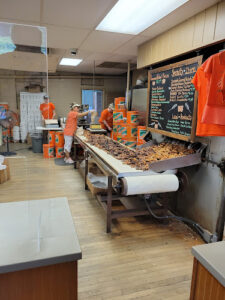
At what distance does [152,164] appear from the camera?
2.56 m

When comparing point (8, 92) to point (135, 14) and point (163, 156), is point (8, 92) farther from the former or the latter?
point (135, 14)

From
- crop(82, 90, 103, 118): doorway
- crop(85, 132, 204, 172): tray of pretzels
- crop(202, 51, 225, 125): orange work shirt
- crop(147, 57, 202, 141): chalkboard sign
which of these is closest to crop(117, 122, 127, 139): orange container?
crop(147, 57, 202, 141): chalkboard sign

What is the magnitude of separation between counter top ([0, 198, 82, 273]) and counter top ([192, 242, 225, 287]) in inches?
26.8

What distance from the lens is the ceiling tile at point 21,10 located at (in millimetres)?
2475

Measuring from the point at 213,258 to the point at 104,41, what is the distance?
3811 millimetres

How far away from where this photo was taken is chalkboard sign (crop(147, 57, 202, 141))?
8.97 feet

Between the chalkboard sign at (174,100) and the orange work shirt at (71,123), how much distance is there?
2.31 metres

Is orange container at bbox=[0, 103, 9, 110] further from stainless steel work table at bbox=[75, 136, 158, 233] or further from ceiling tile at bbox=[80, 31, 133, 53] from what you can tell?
ceiling tile at bbox=[80, 31, 133, 53]

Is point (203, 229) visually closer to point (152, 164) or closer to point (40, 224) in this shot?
point (152, 164)

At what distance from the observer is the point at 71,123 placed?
5578 millimetres

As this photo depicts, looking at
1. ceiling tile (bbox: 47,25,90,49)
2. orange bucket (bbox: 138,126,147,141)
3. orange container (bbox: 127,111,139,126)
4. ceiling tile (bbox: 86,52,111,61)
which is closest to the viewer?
ceiling tile (bbox: 47,25,90,49)

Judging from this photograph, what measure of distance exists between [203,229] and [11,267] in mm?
2360

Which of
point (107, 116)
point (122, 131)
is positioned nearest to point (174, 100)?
point (122, 131)

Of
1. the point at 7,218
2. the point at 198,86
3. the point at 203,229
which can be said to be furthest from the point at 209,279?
the point at 198,86
